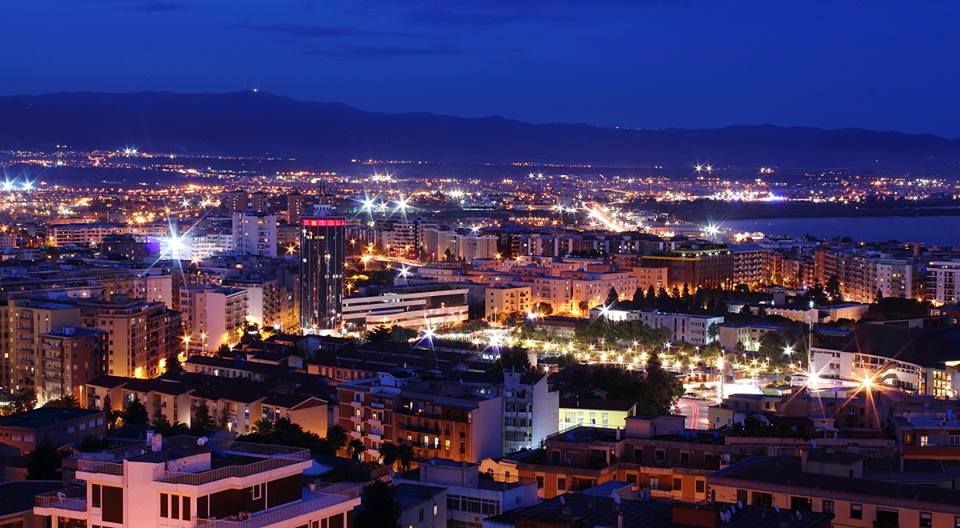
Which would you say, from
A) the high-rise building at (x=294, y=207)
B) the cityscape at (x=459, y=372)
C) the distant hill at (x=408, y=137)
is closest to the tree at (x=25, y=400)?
the cityscape at (x=459, y=372)

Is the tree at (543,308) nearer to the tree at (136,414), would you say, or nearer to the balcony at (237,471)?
the tree at (136,414)

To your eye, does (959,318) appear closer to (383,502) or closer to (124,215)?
(383,502)

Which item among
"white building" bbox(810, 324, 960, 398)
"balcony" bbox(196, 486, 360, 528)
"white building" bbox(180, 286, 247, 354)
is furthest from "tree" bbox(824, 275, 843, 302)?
"balcony" bbox(196, 486, 360, 528)

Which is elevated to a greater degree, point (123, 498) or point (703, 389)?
point (123, 498)

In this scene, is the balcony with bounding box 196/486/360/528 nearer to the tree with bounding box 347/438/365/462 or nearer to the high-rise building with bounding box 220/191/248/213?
the tree with bounding box 347/438/365/462

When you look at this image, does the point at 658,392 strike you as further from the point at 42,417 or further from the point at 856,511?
the point at 856,511

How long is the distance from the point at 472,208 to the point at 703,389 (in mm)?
44079

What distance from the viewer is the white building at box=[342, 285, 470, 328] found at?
23.7 m

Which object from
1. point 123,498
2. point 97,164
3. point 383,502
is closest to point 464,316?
point 383,502

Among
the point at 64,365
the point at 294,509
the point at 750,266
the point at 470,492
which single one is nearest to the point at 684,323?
the point at 64,365

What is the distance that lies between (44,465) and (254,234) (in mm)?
29352

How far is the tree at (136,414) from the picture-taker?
13016 mm

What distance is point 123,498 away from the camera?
4.92 meters

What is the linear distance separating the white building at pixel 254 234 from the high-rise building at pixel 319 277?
13869mm
